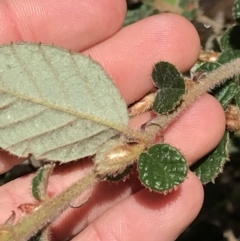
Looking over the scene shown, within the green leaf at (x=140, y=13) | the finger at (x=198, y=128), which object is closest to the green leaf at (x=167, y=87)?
the finger at (x=198, y=128)

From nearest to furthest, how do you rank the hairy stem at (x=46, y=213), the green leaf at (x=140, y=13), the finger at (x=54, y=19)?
the hairy stem at (x=46, y=213), the finger at (x=54, y=19), the green leaf at (x=140, y=13)

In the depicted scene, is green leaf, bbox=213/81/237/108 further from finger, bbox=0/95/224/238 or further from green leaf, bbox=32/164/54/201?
green leaf, bbox=32/164/54/201

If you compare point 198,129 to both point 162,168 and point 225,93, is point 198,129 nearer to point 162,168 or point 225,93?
point 225,93

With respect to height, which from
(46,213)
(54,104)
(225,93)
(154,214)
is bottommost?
(154,214)

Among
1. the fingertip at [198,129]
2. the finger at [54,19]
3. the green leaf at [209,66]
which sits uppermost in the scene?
the finger at [54,19]

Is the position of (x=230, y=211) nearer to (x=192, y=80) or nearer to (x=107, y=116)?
(x=192, y=80)

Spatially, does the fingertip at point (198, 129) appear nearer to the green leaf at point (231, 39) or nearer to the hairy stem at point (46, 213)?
the green leaf at point (231, 39)

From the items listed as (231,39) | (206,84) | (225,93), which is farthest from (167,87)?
(231,39)
